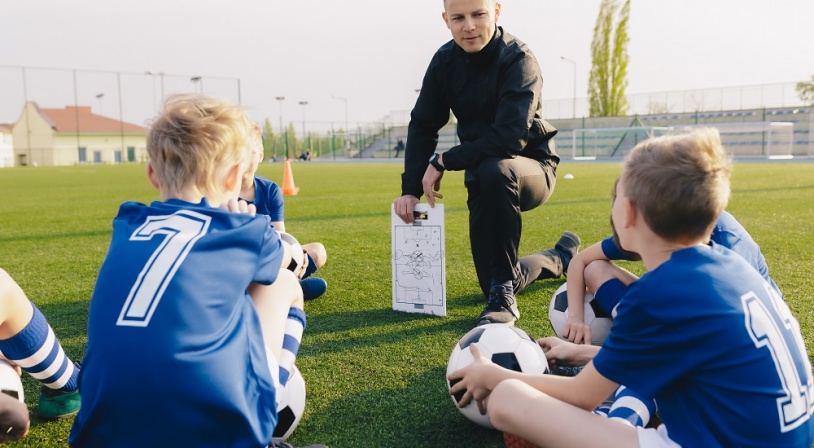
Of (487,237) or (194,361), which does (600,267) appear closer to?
(487,237)

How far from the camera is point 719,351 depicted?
155cm

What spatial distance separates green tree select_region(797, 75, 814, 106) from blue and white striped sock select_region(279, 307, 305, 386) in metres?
44.1

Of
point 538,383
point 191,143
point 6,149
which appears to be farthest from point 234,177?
point 6,149

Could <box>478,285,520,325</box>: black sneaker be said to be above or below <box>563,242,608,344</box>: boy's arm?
below

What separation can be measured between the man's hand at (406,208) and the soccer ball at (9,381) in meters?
Result: 2.17

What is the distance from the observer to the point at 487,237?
3.70 meters

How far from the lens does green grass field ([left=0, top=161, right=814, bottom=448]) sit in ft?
7.70

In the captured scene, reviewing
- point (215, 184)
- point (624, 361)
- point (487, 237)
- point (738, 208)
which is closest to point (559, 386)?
point (624, 361)

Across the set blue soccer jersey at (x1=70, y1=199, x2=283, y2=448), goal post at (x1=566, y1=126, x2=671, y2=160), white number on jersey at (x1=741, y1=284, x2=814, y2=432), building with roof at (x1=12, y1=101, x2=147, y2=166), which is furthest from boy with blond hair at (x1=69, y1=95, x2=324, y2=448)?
building with roof at (x1=12, y1=101, x2=147, y2=166)

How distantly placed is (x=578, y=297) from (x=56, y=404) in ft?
6.99

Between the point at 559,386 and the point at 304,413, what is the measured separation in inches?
40.2

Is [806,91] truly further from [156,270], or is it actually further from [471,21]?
[156,270]

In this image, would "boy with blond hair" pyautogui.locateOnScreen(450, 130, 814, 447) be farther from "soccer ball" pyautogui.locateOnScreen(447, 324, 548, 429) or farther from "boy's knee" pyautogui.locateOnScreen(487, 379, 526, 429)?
"soccer ball" pyautogui.locateOnScreen(447, 324, 548, 429)

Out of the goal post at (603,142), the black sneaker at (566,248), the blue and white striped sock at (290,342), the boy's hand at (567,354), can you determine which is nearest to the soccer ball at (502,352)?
the boy's hand at (567,354)
